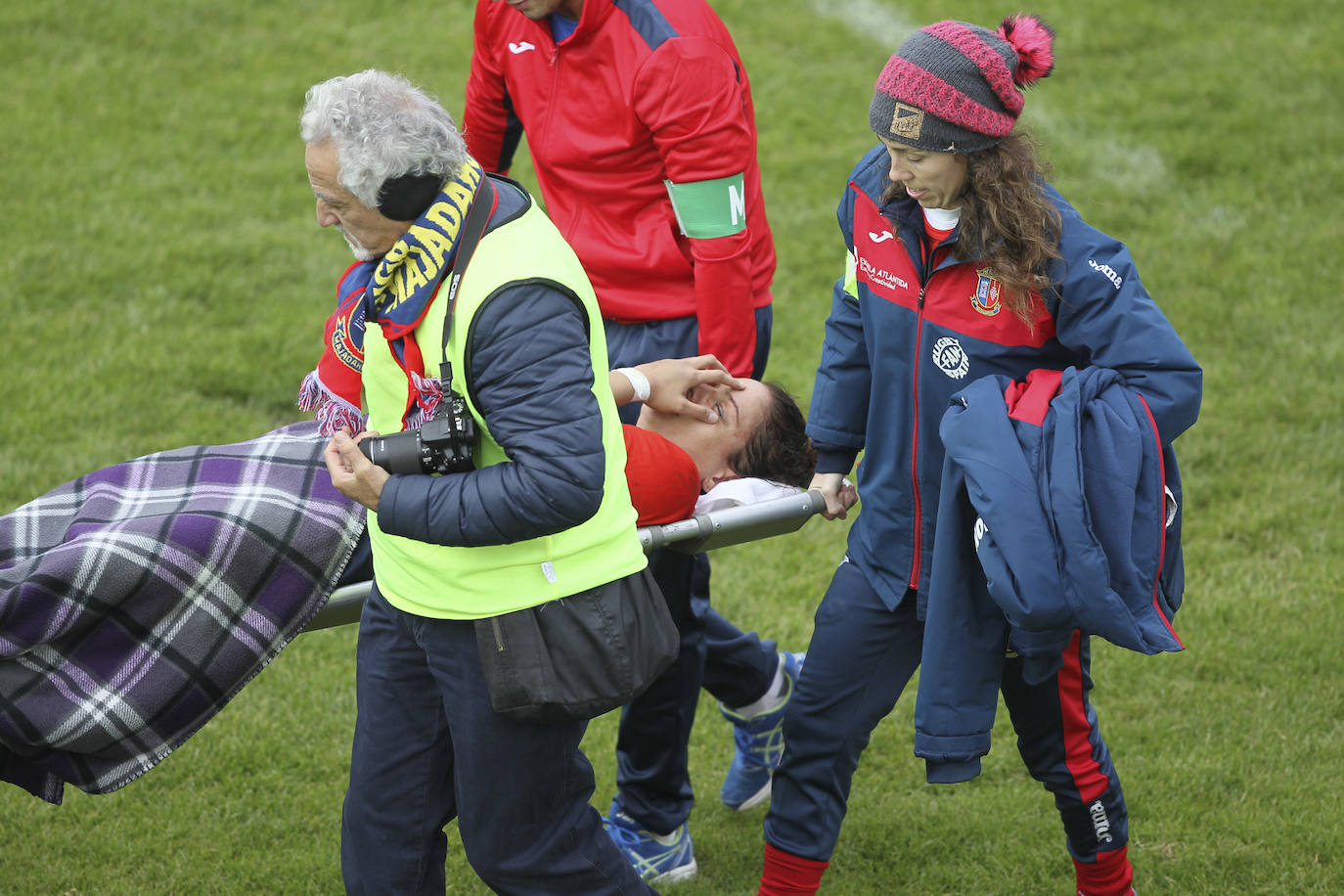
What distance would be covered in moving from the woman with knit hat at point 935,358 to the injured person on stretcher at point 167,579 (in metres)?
0.46

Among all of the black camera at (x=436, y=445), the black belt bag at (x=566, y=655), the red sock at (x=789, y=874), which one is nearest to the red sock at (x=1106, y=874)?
the red sock at (x=789, y=874)

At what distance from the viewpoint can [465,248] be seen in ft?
8.78

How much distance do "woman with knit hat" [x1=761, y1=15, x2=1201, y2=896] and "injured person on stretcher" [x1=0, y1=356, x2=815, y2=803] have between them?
0.46 m

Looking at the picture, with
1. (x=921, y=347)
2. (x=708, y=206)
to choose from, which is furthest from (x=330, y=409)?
(x=921, y=347)

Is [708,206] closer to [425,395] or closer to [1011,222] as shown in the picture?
[1011,222]

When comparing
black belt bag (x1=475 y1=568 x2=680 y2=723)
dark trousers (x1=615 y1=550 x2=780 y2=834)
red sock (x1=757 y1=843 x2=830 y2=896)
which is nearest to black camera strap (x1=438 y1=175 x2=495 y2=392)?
black belt bag (x1=475 y1=568 x2=680 y2=723)

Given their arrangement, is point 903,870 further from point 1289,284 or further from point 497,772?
point 1289,284

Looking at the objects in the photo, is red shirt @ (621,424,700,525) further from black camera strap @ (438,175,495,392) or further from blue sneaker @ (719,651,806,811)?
blue sneaker @ (719,651,806,811)

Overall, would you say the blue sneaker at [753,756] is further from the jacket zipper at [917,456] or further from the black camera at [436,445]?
the black camera at [436,445]

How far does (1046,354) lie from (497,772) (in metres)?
1.48

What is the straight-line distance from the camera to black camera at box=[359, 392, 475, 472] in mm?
2660

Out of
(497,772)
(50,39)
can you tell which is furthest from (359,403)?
(50,39)

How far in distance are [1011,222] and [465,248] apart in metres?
1.15

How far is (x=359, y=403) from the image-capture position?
317 cm
